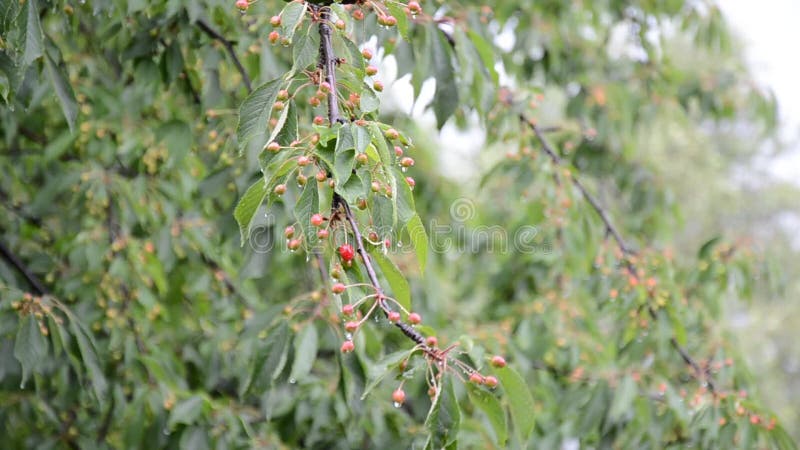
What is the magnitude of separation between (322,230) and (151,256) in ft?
5.33

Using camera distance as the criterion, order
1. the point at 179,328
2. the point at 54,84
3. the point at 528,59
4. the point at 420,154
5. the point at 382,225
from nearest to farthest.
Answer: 1. the point at 382,225
2. the point at 54,84
3. the point at 179,328
4. the point at 528,59
5. the point at 420,154

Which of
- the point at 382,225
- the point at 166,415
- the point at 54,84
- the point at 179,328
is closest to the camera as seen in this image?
the point at 382,225

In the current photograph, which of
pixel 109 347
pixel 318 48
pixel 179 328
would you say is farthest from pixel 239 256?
pixel 318 48

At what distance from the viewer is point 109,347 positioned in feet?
8.74

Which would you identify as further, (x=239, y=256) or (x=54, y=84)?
(x=239, y=256)

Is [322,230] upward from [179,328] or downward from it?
upward

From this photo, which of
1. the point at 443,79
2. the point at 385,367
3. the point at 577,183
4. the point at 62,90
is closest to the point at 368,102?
the point at 385,367

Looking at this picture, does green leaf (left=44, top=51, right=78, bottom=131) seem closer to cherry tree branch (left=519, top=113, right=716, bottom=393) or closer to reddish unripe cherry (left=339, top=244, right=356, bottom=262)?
reddish unripe cherry (left=339, top=244, right=356, bottom=262)

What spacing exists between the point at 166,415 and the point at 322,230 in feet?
4.30

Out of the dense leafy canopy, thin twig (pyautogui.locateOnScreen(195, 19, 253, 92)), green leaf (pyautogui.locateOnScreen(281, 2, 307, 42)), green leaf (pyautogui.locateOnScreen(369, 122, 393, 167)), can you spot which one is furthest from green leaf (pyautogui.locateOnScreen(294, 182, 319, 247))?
thin twig (pyautogui.locateOnScreen(195, 19, 253, 92))

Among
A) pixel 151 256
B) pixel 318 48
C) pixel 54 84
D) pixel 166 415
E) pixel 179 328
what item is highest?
pixel 318 48

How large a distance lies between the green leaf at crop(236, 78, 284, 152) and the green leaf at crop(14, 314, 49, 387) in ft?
2.91

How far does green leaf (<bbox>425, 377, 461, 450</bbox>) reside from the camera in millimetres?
1487

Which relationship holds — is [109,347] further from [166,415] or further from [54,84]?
[54,84]
